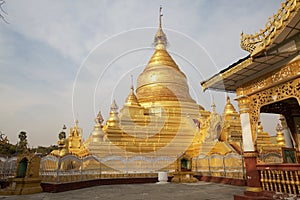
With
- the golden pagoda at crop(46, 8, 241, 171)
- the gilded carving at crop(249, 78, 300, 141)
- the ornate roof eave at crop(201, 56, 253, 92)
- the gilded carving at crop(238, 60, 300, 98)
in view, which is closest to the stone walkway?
the gilded carving at crop(249, 78, 300, 141)

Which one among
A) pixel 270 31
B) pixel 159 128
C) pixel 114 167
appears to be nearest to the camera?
pixel 270 31

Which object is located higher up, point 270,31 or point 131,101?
point 131,101

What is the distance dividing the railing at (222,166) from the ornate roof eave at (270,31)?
714 centimetres

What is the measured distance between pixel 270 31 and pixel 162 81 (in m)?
22.4

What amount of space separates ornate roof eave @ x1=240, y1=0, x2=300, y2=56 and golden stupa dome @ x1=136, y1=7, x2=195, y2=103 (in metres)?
20.0

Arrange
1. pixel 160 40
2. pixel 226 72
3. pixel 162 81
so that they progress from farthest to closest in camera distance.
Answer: pixel 160 40 → pixel 162 81 → pixel 226 72

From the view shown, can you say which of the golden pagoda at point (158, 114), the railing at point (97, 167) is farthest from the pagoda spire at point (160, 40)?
the railing at point (97, 167)

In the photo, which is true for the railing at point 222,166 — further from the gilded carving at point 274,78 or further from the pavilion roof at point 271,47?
the pavilion roof at point 271,47

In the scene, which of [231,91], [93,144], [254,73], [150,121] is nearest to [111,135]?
[93,144]

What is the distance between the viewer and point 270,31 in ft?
17.2

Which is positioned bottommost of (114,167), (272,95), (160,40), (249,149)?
(114,167)

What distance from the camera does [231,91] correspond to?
25.0ft

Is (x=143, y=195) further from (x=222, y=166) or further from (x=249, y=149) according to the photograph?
(x=222, y=166)

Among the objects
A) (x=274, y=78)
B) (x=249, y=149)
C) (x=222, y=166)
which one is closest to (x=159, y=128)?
(x=222, y=166)
